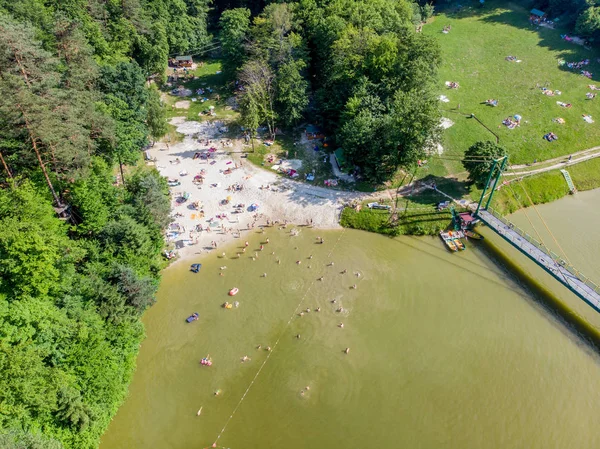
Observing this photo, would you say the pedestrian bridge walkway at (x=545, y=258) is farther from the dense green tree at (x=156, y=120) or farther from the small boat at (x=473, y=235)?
the dense green tree at (x=156, y=120)

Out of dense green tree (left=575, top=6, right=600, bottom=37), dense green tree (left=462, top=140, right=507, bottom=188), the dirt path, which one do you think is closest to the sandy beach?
dense green tree (left=462, top=140, right=507, bottom=188)

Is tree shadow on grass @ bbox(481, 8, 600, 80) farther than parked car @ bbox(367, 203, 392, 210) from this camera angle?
Yes

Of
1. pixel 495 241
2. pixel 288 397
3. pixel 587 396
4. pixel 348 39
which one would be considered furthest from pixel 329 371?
pixel 348 39

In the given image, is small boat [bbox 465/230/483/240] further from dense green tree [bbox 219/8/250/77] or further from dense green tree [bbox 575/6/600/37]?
dense green tree [bbox 575/6/600/37]

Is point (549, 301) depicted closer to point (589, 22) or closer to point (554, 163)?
point (554, 163)

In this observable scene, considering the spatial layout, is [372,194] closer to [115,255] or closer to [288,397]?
[288,397]

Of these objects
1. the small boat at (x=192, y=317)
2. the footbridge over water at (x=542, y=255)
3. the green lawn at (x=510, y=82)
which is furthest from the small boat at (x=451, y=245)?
the small boat at (x=192, y=317)

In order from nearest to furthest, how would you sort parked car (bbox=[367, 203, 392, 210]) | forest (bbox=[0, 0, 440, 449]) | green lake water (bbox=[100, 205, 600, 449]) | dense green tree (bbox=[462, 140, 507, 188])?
forest (bbox=[0, 0, 440, 449])
green lake water (bbox=[100, 205, 600, 449])
dense green tree (bbox=[462, 140, 507, 188])
parked car (bbox=[367, 203, 392, 210])
